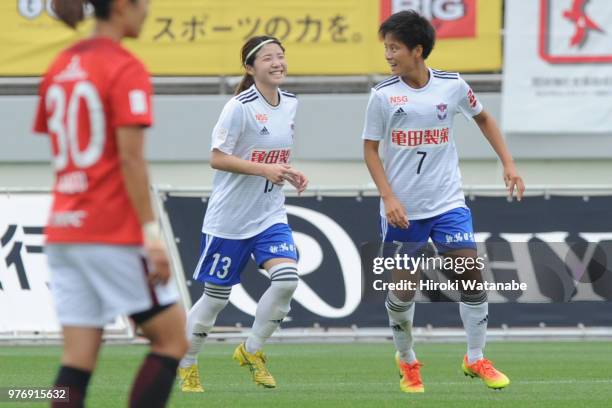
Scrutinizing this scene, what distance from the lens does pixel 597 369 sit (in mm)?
10820

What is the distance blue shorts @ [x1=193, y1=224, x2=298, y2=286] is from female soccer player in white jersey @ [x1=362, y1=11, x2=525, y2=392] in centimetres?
70

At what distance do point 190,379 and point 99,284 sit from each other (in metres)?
4.02

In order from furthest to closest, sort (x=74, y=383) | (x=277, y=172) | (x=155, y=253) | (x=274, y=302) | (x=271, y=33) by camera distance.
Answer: (x=271, y=33), (x=274, y=302), (x=277, y=172), (x=74, y=383), (x=155, y=253)

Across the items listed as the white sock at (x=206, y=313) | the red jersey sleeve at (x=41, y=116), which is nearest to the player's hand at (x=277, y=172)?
the white sock at (x=206, y=313)

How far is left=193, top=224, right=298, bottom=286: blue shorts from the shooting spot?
29.6ft

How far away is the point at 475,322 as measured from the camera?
8945mm

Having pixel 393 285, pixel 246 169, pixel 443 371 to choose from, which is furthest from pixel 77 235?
pixel 443 371

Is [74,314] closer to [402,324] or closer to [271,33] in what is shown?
[402,324]

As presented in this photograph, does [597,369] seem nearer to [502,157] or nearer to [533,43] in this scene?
[502,157]

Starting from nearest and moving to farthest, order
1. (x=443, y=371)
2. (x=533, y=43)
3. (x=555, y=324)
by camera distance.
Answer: (x=443, y=371) → (x=555, y=324) → (x=533, y=43)

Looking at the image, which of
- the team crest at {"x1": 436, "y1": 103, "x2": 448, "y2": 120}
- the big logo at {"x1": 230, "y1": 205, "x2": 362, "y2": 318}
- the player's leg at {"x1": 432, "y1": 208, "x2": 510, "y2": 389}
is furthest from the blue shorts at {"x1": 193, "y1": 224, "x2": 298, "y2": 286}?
the big logo at {"x1": 230, "y1": 205, "x2": 362, "y2": 318}

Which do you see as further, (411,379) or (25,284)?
(25,284)

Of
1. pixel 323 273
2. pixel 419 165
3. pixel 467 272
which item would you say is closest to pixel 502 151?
pixel 419 165

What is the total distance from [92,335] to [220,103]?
45.2ft
